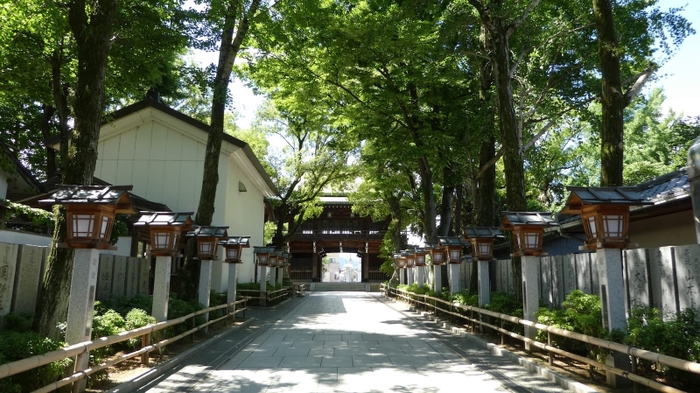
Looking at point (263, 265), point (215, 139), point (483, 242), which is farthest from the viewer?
point (263, 265)

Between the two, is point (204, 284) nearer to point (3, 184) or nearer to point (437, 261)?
point (3, 184)

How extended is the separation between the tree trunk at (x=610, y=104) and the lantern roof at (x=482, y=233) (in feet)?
11.1

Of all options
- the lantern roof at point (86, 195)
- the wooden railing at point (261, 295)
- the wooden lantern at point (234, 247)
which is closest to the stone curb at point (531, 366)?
the lantern roof at point (86, 195)

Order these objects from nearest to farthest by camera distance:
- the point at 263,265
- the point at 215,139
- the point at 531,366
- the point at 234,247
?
1. the point at 531,366
2. the point at 215,139
3. the point at 234,247
4. the point at 263,265

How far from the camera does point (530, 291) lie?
29.6 feet

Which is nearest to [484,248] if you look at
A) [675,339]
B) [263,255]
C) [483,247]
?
[483,247]

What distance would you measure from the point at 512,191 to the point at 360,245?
121ft

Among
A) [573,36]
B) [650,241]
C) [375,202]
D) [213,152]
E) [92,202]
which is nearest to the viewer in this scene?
[92,202]

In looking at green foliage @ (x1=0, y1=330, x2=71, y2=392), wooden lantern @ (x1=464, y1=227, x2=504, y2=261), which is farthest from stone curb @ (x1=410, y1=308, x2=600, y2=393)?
green foliage @ (x1=0, y1=330, x2=71, y2=392)

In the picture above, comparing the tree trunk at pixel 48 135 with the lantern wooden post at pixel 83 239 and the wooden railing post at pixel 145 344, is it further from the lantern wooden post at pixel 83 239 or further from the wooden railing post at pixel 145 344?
the lantern wooden post at pixel 83 239

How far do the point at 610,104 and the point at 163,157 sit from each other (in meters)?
16.3

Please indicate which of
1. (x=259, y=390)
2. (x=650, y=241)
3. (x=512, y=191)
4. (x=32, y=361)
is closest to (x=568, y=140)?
(x=650, y=241)

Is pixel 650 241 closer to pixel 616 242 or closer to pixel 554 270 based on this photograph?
pixel 554 270

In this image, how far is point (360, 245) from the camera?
47344 millimetres
